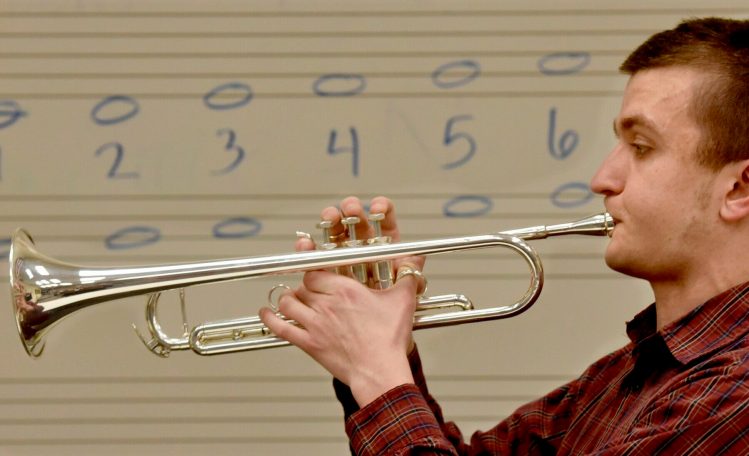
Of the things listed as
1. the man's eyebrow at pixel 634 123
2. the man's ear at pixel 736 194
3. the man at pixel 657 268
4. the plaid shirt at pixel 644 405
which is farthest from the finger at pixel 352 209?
the man's ear at pixel 736 194

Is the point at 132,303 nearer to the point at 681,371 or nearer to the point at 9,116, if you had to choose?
the point at 9,116

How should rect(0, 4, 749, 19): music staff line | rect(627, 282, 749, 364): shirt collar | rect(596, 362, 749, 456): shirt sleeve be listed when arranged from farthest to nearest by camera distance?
rect(0, 4, 749, 19): music staff line → rect(627, 282, 749, 364): shirt collar → rect(596, 362, 749, 456): shirt sleeve

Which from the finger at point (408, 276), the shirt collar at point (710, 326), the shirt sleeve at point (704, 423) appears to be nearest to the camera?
the shirt sleeve at point (704, 423)

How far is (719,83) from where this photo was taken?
1274 mm

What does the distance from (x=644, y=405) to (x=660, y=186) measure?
0.28 meters

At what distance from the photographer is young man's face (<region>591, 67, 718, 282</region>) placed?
1.27m

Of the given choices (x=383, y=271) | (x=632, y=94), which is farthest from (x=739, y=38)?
(x=383, y=271)

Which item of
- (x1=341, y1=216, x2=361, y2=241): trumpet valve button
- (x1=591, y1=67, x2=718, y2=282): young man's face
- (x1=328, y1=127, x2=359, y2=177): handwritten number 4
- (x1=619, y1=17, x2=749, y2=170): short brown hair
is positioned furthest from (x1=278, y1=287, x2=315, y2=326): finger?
(x1=328, y1=127, x2=359, y2=177): handwritten number 4

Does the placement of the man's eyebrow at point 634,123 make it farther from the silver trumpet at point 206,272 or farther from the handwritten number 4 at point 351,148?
the handwritten number 4 at point 351,148

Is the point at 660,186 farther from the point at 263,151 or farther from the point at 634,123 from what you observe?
the point at 263,151

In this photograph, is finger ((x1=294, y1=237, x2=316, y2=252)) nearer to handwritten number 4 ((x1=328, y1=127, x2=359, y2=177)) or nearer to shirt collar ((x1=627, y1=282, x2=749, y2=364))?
shirt collar ((x1=627, y1=282, x2=749, y2=364))

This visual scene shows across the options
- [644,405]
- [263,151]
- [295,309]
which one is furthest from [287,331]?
[263,151]

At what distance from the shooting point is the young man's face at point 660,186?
49.9 inches

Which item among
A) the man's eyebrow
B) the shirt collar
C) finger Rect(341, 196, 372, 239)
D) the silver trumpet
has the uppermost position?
the man's eyebrow
